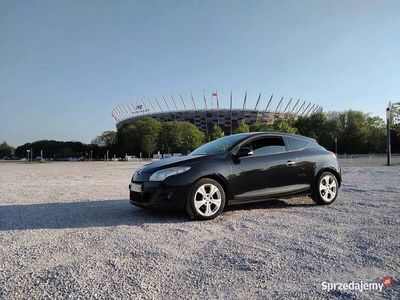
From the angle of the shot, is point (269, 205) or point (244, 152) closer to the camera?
point (244, 152)

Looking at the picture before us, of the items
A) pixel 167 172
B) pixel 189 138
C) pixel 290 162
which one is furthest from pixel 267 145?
pixel 189 138

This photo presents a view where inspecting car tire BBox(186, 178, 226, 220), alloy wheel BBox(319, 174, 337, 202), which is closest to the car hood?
car tire BBox(186, 178, 226, 220)

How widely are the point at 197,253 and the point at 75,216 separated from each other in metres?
3.26

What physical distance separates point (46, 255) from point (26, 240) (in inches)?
35.4

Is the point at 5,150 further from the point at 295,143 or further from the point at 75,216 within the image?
the point at 295,143

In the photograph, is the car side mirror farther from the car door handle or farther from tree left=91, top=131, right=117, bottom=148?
tree left=91, top=131, right=117, bottom=148

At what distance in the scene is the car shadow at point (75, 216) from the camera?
19.7ft

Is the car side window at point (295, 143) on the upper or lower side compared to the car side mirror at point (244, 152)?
upper

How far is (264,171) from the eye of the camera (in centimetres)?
689

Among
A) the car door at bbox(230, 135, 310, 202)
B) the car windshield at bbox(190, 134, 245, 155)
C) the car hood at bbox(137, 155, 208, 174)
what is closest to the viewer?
the car hood at bbox(137, 155, 208, 174)

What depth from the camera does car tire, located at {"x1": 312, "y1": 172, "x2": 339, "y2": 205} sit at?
7.63 m

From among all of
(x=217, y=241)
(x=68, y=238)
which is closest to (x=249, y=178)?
(x=217, y=241)

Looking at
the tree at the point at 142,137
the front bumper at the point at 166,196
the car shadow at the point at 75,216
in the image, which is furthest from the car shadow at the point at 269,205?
the tree at the point at 142,137

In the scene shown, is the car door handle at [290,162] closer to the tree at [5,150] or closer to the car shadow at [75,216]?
the car shadow at [75,216]
